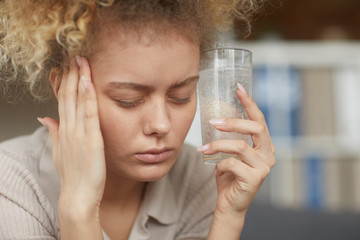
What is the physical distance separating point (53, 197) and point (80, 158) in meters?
0.24

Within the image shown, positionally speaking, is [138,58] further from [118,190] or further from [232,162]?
[118,190]

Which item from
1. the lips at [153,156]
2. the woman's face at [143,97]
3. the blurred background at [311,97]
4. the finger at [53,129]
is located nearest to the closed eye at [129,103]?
the woman's face at [143,97]

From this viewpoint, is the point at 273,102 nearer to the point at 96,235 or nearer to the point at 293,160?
the point at 293,160

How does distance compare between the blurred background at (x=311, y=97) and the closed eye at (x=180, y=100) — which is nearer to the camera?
the closed eye at (x=180, y=100)

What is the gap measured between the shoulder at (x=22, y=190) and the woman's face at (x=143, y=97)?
0.24m

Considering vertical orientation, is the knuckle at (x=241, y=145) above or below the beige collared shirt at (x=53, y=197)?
above

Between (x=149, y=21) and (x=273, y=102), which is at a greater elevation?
(x=149, y=21)

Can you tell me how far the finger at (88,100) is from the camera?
94 centimetres

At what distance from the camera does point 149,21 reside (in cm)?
94

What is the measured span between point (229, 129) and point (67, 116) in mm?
376

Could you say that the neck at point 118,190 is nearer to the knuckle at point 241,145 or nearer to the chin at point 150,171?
the chin at point 150,171

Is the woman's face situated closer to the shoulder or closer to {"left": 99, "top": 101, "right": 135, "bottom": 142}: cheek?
{"left": 99, "top": 101, "right": 135, "bottom": 142}: cheek

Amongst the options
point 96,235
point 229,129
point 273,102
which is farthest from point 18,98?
point 273,102

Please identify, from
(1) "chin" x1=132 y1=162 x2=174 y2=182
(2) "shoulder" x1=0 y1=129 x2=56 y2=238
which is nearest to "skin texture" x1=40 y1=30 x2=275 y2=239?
(1) "chin" x1=132 y1=162 x2=174 y2=182
